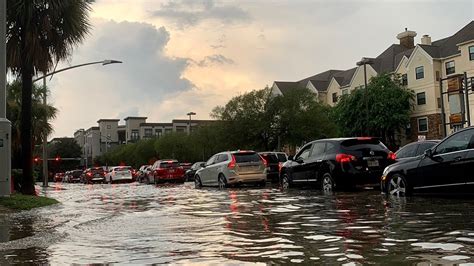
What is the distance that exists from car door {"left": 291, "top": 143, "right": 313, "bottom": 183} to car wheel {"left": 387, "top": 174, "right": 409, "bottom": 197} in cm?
397

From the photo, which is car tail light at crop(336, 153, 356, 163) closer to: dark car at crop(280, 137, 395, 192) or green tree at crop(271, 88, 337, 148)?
dark car at crop(280, 137, 395, 192)

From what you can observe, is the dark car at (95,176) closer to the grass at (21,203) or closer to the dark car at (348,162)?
the grass at (21,203)

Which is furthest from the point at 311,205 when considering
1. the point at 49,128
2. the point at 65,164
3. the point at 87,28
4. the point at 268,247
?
the point at 65,164

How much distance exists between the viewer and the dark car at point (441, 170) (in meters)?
11.1

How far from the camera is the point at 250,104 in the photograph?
49906 mm

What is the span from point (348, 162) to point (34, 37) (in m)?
10.1

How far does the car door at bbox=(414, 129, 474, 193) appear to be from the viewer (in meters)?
11.1

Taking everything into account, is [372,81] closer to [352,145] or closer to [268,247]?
[352,145]

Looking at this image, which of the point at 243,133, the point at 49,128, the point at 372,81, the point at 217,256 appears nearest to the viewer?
the point at 217,256

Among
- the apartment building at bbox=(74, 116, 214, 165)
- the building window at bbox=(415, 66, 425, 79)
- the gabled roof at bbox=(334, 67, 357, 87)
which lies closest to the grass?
the building window at bbox=(415, 66, 425, 79)

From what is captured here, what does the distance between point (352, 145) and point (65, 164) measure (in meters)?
115

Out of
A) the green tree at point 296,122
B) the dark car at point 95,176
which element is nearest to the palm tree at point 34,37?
the dark car at point 95,176

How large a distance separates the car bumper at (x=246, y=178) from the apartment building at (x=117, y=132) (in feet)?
348

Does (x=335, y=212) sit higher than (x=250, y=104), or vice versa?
(x=250, y=104)
